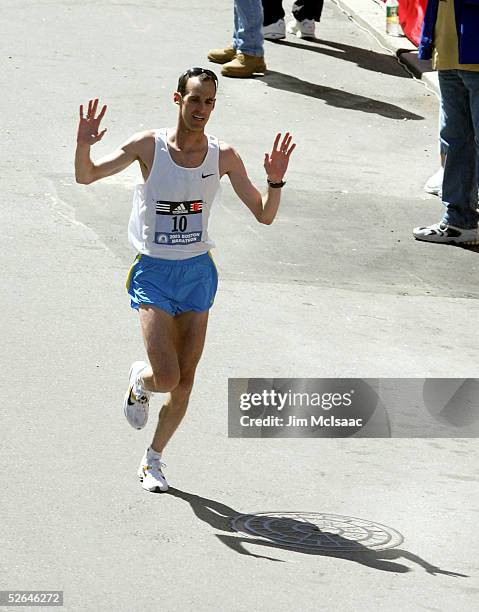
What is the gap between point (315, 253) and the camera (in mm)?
10742

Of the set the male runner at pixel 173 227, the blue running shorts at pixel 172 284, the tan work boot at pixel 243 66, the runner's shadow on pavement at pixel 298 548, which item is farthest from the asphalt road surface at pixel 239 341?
the blue running shorts at pixel 172 284

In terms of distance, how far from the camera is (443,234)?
1134cm

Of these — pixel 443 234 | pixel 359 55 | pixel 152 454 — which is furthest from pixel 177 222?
pixel 359 55

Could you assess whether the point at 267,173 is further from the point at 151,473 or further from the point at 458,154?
the point at 458,154

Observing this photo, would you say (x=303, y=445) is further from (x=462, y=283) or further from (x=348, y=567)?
(x=462, y=283)

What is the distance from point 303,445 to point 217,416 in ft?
1.70

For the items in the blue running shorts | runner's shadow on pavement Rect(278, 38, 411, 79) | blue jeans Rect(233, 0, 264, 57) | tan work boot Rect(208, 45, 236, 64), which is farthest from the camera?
runner's shadow on pavement Rect(278, 38, 411, 79)

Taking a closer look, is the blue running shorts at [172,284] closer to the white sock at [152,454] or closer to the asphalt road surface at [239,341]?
the white sock at [152,454]

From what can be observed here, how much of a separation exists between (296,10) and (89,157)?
1025 centimetres

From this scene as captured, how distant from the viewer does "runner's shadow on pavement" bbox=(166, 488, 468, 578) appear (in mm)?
6441

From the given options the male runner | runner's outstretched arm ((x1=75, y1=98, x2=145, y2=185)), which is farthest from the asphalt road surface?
runner's outstretched arm ((x1=75, y1=98, x2=145, y2=185))

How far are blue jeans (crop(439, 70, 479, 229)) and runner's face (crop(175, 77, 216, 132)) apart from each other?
4.67 meters

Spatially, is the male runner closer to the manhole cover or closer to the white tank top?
the white tank top

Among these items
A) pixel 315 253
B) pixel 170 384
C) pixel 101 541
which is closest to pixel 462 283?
pixel 315 253
